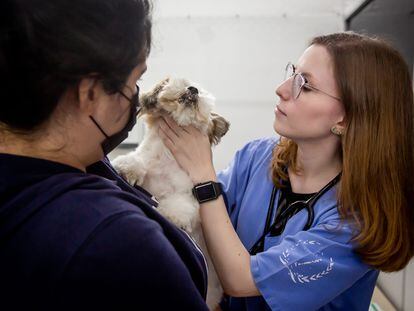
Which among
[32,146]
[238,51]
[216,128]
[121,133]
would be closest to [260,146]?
[216,128]

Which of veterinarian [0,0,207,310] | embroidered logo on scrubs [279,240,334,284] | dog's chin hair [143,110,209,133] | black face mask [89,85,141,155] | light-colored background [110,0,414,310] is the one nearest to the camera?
veterinarian [0,0,207,310]

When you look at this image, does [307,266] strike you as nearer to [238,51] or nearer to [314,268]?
[314,268]

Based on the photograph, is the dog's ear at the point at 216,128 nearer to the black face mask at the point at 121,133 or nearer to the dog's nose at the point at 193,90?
the dog's nose at the point at 193,90

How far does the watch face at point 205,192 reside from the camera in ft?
3.83

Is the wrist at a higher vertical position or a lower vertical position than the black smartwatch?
higher

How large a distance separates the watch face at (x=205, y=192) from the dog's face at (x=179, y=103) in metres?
0.25

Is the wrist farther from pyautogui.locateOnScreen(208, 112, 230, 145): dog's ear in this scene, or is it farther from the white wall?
the white wall

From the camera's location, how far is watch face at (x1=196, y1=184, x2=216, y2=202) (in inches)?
46.0

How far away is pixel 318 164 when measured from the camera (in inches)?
50.4

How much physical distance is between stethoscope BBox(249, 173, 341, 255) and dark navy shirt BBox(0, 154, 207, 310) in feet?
2.07

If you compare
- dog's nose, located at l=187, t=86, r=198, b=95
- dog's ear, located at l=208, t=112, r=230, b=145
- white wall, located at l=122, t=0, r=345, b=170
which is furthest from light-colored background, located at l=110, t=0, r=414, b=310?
dog's nose, located at l=187, t=86, r=198, b=95

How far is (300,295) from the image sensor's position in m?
1.04

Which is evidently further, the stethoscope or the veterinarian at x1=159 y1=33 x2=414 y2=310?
the stethoscope

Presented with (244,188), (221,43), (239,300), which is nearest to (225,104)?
(221,43)
